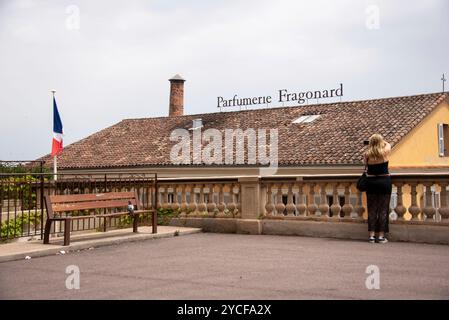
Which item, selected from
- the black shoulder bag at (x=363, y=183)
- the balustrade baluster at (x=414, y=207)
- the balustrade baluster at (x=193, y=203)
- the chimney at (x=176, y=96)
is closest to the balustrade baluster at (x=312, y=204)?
the black shoulder bag at (x=363, y=183)

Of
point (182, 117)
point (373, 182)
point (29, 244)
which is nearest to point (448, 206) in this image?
point (373, 182)

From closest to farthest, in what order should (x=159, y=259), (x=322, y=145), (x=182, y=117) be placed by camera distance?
(x=159, y=259), (x=322, y=145), (x=182, y=117)

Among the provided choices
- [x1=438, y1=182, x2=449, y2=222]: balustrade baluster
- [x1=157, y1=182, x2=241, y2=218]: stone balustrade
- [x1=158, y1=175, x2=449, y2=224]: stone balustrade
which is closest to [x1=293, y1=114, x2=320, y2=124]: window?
[x1=158, y1=175, x2=449, y2=224]: stone balustrade

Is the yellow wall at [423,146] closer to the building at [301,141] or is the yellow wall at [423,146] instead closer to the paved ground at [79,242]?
the building at [301,141]

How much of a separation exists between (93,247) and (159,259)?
1950 millimetres

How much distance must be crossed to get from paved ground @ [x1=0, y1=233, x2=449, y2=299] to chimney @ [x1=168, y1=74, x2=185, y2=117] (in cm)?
3169

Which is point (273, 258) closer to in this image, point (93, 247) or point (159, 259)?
point (159, 259)

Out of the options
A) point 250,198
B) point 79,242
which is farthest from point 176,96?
point 79,242

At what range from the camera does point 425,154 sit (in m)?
26.8

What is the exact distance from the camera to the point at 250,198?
11.5 m

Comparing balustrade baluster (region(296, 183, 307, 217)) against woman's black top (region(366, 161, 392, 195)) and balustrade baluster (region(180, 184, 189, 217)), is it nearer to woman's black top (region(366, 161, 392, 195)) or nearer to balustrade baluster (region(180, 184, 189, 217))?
woman's black top (region(366, 161, 392, 195))

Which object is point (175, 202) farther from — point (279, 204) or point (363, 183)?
point (363, 183)

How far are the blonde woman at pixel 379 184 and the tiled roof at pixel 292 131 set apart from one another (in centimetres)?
1395

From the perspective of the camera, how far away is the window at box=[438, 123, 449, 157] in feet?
92.8
